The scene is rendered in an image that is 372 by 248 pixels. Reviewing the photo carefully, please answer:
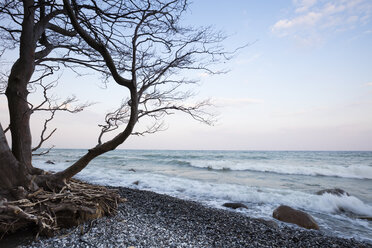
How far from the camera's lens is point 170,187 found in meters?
10.6

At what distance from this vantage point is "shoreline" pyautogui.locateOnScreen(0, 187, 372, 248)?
10.8 ft

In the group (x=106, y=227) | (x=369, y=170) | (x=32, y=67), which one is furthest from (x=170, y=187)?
(x=369, y=170)

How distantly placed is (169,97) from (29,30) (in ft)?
9.84

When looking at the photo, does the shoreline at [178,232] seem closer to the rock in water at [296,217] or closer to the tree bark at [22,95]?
the rock in water at [296,217]

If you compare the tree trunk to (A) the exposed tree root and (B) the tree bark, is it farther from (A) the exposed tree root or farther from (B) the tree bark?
(A) the exposed tree root

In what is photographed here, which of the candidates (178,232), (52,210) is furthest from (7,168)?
(178,232)

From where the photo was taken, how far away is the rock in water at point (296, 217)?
5.66m

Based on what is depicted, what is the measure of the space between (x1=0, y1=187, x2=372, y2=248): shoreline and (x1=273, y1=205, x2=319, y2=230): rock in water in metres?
0.44

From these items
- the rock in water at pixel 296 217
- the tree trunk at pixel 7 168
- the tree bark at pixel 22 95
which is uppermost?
the tree bark at pixel 22 95

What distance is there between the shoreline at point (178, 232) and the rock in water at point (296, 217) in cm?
44

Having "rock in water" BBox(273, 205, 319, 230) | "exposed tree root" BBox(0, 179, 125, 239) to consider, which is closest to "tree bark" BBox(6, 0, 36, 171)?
"exposed tree root" BBox(0, 179, 125, 239)

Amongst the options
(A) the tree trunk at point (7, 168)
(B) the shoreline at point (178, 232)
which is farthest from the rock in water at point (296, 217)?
(A) the tree trunk at point (7, 168)

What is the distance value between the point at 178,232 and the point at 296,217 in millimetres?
3922

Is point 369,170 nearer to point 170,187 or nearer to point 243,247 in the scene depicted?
point 170,187
